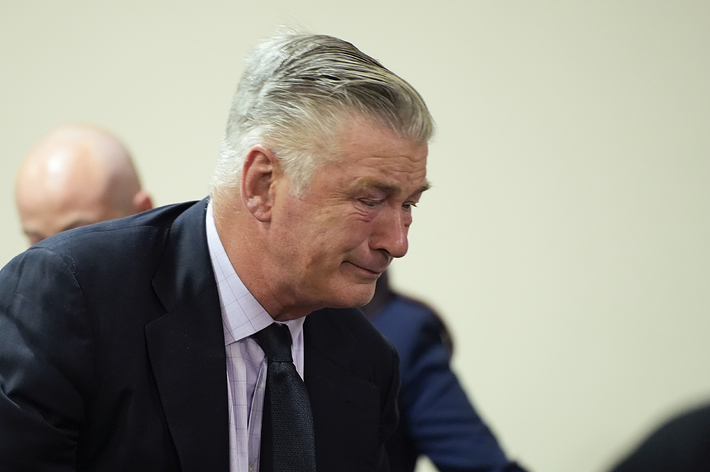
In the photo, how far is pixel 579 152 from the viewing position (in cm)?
287

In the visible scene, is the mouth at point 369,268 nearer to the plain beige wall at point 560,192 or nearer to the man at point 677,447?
the man at point 677,447

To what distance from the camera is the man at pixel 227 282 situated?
1135mm

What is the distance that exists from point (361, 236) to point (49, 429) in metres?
0.52

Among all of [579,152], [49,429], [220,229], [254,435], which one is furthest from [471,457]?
[579,152]

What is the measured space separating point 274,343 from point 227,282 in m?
0.13

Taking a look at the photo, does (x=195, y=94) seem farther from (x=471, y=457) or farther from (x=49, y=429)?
(x=49, y=429)

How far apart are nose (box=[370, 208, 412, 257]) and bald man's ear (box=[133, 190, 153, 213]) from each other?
2.99 ft

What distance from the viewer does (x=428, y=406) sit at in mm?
1842

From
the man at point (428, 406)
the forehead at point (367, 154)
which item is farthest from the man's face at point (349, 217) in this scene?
the man at point (428, 406)

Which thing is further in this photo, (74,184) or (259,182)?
(74,184)

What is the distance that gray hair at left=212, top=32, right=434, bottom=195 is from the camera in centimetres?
125

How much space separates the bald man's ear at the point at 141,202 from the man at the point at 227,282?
63 cm

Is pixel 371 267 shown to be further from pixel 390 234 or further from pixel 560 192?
pixel 560 192

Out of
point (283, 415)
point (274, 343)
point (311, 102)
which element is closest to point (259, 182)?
point (311, 102)
